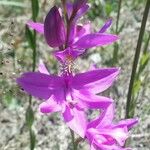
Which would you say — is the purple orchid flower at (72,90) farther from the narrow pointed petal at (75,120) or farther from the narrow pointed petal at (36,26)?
the narrow pointed petal at (36,26)

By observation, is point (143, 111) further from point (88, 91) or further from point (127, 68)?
point (88, 91)

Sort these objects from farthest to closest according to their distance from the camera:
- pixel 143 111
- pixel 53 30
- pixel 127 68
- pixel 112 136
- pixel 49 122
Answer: pixel 127 68
pixel 49 122
pixel 143 111
pixel 112 136
pixel 53 30

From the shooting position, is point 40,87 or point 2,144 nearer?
point 40,87

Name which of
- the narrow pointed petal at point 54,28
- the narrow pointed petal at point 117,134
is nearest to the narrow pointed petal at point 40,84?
the narrow pointed petal at point 54,28

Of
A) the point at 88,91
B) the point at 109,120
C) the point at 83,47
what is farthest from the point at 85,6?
the point at 109,120

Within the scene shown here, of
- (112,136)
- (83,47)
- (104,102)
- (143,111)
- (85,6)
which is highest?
(85,6)

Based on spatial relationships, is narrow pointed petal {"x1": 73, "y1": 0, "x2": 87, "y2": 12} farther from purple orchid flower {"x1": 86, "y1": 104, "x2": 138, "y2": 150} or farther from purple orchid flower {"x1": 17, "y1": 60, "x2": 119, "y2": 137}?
purple orchid flower {"x1": 86, "y1": 104, "x2": 138, "y2": 150}

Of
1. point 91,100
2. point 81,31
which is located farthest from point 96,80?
point 81,31
